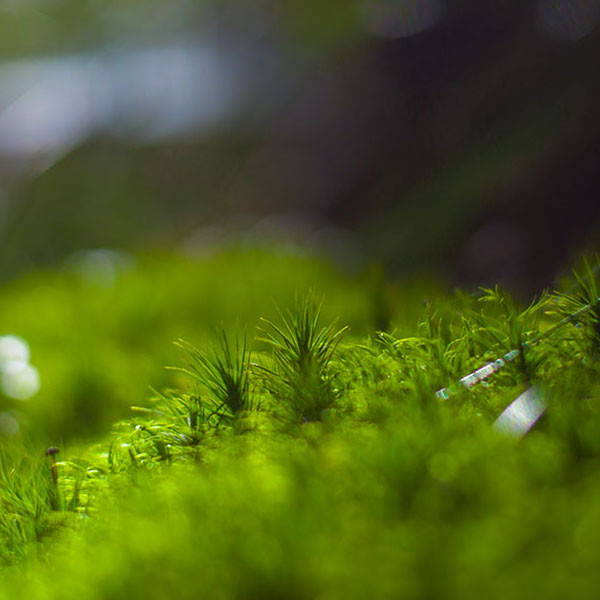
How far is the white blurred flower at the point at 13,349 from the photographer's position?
1.37m

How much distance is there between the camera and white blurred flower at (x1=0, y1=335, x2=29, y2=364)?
1.37 m

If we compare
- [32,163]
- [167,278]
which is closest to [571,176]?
[167,278]

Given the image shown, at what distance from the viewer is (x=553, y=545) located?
38 cm

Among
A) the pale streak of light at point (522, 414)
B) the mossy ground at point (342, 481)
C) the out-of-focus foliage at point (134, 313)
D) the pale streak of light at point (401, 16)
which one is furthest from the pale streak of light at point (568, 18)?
the pale streak of light at point (522, 414)

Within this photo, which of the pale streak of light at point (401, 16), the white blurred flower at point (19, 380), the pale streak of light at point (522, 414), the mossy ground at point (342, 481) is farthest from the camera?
the pale streak of light at point (401, 16)

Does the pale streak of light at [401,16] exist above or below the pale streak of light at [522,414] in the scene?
above

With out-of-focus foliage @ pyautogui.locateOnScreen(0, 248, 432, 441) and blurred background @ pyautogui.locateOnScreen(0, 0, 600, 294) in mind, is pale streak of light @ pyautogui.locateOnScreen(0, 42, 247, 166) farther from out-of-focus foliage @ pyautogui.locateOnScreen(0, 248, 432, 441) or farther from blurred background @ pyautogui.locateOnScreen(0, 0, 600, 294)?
out-of-focus foliage @ pyautogui.locateOnScreen(0, 248, 432, 441)

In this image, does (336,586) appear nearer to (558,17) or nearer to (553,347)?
(553,347)

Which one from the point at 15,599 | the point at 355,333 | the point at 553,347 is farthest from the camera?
the point at 355,333

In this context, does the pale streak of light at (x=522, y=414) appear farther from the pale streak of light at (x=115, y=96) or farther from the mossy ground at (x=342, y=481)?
the pale streak of light at (x=115, y=96)

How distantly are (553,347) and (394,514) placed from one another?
0.90 feet

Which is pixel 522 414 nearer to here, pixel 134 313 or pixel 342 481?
pixel 342 481

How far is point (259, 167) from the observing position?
91.6 inches

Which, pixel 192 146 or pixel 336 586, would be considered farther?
pixel 192 146
